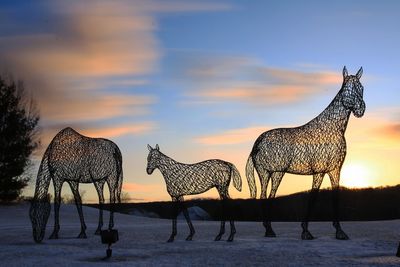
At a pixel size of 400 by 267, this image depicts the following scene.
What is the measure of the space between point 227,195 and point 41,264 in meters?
5.52

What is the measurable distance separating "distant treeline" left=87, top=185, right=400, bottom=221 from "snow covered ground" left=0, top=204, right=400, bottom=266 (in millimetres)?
13388

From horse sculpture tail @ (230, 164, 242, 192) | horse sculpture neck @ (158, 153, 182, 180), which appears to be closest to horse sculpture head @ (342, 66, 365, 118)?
horse sculpture tail @ (230, 164, 242, 192)

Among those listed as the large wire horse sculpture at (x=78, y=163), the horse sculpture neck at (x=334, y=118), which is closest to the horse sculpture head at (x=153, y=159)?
the large wire horse sculpture at (x=78, y=163)

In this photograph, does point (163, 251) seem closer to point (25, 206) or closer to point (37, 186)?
point (37, 186)

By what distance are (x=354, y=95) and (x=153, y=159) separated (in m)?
5.61

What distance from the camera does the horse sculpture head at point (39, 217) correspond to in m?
15.5

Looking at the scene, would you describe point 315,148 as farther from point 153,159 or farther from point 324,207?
point 324,207

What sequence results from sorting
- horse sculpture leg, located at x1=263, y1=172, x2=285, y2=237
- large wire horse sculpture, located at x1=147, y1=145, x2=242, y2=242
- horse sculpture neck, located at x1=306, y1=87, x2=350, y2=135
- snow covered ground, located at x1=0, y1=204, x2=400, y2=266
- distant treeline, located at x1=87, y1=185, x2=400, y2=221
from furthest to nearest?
distant treeline, located at x1=87, y1=185, x2=400, y2=221, horse sculpture leg, located at x1=263, y1=172, x2=285, y2=237, horse sculpture neck, located at x1=306, y1=87, x2=350, y2=135, large wire horse sculpture, located at x1=147, y1=145, x2=242, y2=242, snow covered ground, located at x1=0, y1=204, x2=400, y2=266

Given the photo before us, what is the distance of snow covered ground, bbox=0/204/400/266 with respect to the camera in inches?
469

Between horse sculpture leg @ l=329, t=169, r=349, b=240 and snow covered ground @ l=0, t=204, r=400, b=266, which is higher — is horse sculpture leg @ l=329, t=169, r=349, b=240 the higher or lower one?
the higher one

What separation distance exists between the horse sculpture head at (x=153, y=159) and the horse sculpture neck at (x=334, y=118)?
416 cm

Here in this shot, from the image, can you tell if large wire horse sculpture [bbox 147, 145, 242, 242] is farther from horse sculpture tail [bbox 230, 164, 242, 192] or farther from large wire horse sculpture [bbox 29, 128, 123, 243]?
large wire horse sculpture [bbox 29, 128, 123, 243]

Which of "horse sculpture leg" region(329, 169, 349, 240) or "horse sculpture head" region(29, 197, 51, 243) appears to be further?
"horse sculpture leg" region(329, 169, 349, 240)

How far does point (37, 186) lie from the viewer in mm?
16484
